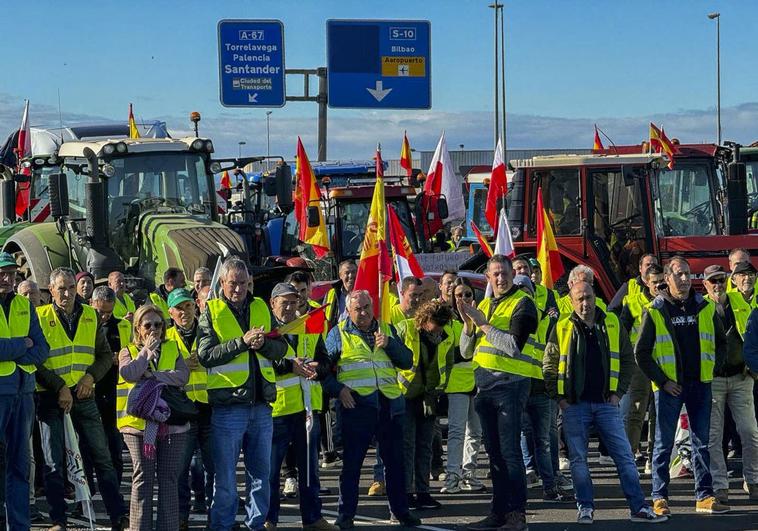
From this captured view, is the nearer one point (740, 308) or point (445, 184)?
point (740, 308)

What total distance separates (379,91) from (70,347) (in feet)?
49.8

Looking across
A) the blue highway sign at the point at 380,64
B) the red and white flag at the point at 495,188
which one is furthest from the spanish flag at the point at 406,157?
the red and white flag at the point at 495,188

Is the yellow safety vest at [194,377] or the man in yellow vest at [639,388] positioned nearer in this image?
the yellow safety vest at [194,377]

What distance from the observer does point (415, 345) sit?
1145 centimetres

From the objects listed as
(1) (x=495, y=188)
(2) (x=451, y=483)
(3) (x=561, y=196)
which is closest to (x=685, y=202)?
(3) (x=561, y=196)

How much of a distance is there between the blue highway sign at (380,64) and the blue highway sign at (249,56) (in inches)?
36.0

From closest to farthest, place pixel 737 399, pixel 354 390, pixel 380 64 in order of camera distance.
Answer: pixel 354 390 → pixel 737 399 → pixel 380 64

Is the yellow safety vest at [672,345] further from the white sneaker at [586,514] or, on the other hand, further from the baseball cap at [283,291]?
the baseball cap at [283,291]

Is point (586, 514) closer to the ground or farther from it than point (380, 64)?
closer to the ground

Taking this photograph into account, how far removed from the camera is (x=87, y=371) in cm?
1030

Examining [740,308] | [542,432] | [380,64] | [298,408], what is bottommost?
[542,432]

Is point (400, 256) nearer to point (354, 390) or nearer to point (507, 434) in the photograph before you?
point (354, 390)

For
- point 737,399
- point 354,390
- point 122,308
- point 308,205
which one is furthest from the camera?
point 308,205

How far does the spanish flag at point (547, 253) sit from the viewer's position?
1448 cm
